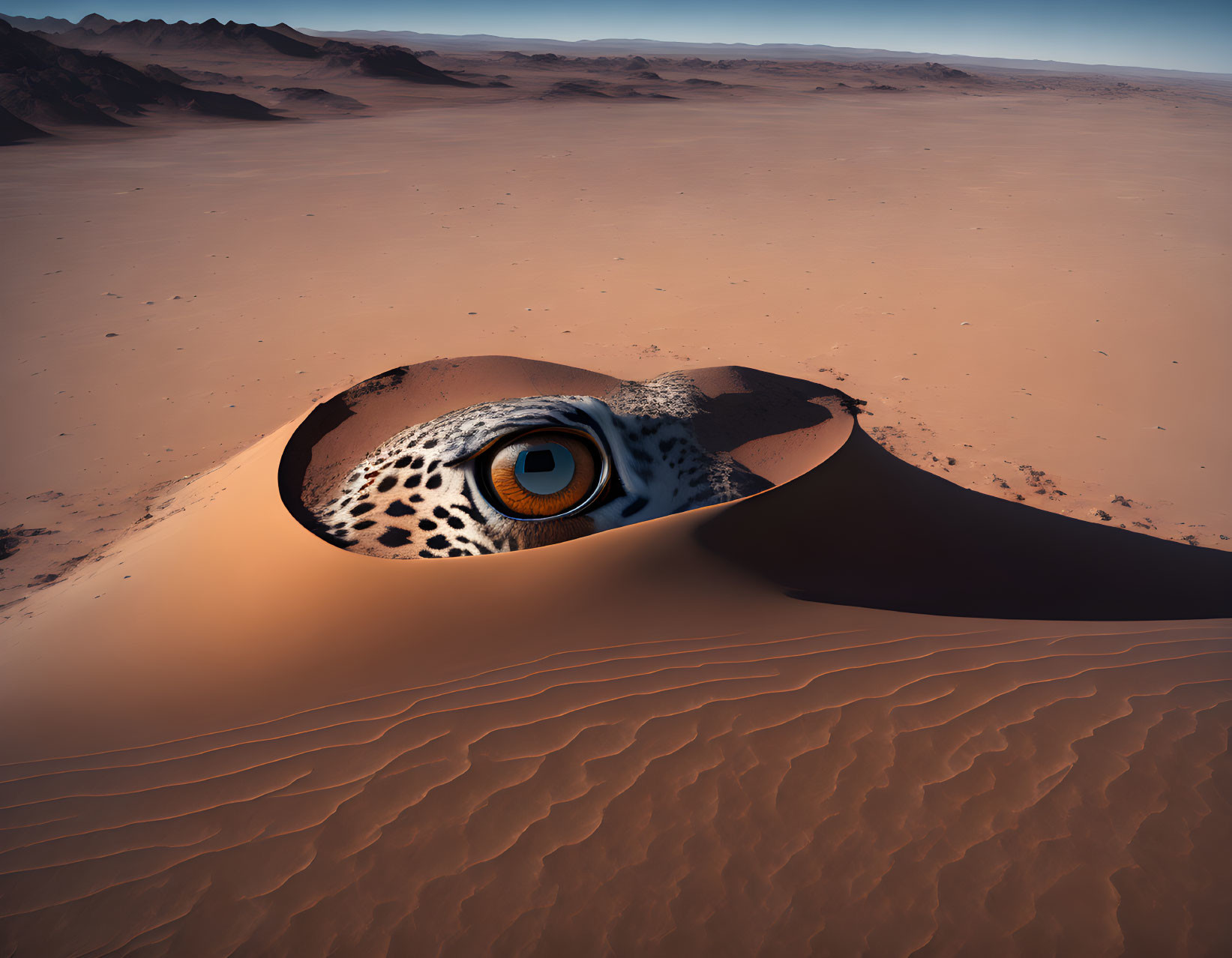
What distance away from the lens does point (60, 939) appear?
1.82 metres

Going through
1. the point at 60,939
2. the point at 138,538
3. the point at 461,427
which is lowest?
the point at 138,538

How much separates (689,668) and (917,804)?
899 millimetres

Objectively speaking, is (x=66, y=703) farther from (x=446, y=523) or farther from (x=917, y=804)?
(x=917, y=804)

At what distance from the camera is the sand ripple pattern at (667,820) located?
185 cm

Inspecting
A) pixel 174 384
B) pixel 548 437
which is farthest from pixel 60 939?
pixel 174 384

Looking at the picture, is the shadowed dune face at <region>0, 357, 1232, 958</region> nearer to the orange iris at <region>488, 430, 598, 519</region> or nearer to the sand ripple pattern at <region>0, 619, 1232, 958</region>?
the sand ripple pattern at <region>0, 619, 1232, 958</region>

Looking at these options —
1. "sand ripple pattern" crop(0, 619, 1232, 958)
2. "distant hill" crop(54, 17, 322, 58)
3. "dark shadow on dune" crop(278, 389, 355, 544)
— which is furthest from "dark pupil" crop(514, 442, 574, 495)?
"distant hill" crop(54, 17, 322, 58)

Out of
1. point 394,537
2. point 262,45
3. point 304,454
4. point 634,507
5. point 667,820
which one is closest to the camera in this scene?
point 667,820

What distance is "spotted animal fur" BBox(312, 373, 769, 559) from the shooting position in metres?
3.11

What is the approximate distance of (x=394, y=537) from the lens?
127 inches

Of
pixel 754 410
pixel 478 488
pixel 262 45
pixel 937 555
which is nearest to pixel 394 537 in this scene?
pixel 478 488

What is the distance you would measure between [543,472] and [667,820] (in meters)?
1.52

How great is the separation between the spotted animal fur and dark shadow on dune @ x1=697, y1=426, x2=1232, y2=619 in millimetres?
389

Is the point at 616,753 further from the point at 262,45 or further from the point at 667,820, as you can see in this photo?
the point at 262,45
